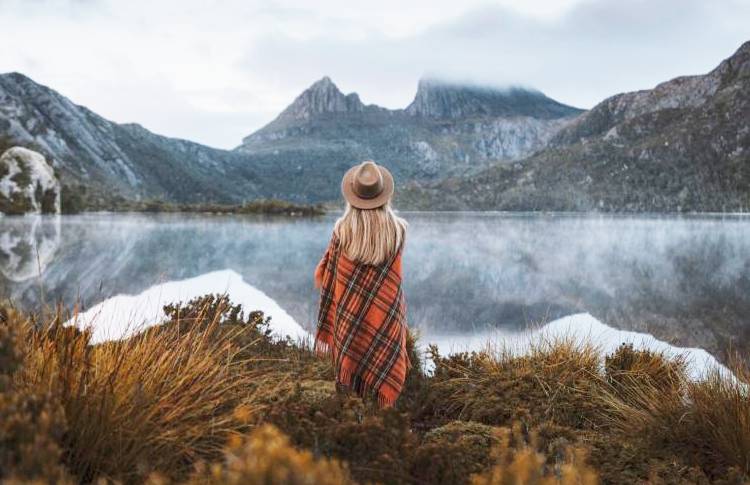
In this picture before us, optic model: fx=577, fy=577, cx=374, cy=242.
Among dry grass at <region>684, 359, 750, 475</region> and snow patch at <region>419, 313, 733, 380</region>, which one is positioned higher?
dry grass at <region>684, 359, 750, 475</region>

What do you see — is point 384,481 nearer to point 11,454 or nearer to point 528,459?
point 528,459

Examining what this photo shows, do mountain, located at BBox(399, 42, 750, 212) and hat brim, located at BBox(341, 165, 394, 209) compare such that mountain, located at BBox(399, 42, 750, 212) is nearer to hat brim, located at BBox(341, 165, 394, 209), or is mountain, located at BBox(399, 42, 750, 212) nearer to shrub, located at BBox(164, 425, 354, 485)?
hat brim, located at BBox(341, 165, 394, 209)

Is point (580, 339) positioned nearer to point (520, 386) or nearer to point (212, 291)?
point (520, 386)

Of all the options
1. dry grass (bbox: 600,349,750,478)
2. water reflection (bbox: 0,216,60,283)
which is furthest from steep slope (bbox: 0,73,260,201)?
dry grass (bbox: 600,349,750,478)

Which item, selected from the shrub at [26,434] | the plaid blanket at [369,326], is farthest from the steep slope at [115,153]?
the shrub at [26,434]

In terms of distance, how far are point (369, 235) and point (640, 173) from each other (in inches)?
5471

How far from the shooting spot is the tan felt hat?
424cm

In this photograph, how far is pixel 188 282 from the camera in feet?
48.7

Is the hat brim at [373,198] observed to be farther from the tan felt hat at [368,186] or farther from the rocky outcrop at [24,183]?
the rocky outcrop at [24,183]

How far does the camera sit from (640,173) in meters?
129

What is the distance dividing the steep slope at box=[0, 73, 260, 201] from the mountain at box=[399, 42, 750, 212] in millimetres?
58414

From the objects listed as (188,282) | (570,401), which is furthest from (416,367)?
(188,282)

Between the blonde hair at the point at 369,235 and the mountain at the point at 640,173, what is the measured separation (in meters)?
131

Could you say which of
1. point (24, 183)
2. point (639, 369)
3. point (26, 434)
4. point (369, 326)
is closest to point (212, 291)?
point (369, 326)
